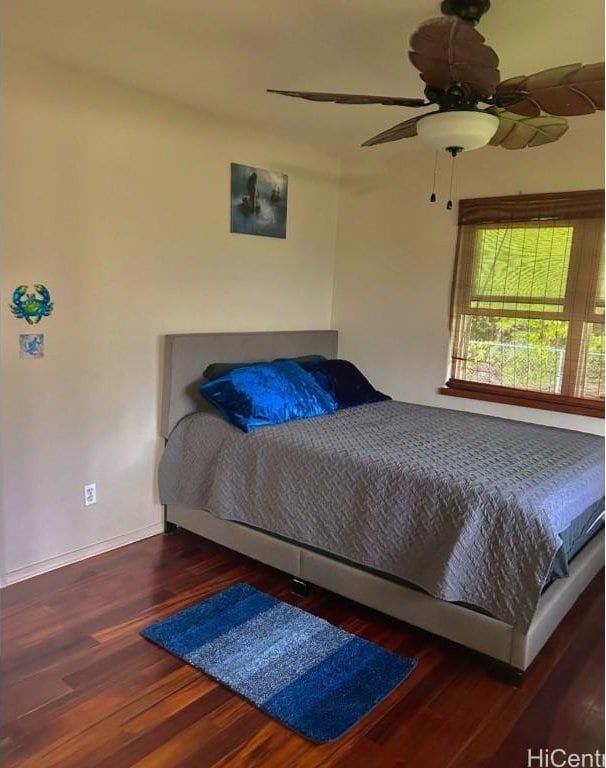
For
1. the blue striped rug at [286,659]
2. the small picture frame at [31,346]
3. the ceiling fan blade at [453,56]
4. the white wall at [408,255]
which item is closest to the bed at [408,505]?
the blue striped rug at [286,659]

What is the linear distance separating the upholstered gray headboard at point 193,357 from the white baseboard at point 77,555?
57 centimetres

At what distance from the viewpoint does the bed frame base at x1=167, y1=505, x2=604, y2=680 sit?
216cm

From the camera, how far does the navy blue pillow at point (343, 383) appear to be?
362 centimetres

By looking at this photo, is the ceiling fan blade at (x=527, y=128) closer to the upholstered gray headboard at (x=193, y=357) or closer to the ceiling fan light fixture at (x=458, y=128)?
the ceiling fan light fixture at (x=458, y=128)

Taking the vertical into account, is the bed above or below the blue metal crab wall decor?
below

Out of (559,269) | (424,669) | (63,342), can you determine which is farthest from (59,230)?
(559,269)

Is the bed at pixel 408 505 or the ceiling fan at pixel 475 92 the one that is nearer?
the ceiling fan at pixel 475 92

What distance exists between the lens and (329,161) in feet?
Answer: 13.6

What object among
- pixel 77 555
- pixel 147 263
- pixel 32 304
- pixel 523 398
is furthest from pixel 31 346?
pixel 523 398

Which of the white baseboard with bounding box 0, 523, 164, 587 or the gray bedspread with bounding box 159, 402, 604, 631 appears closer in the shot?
the gray bedspread with bounding box 159, 402, 604, 631

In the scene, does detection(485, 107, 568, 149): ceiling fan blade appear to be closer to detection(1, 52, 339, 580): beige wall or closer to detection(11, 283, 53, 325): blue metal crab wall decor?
detection(1, 52, 339, 580): beige wall

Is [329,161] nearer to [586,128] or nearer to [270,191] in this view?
A: [270,191]

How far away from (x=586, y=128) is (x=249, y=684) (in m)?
3.23

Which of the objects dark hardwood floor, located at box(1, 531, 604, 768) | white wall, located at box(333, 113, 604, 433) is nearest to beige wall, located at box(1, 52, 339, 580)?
dark hardwood floor, located at box(1, 531, 604, 768)
